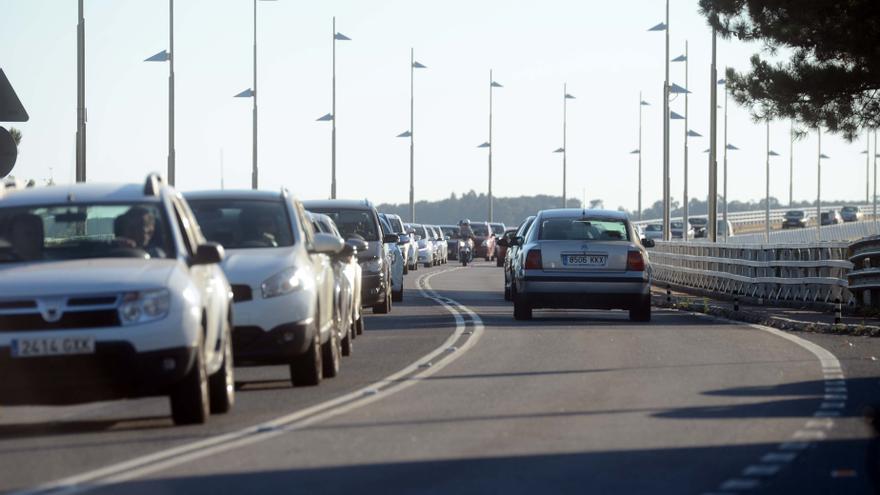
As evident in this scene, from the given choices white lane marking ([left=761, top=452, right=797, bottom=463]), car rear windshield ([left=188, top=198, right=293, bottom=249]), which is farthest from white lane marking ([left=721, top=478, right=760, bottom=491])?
car rear windshield ([left=188, top=198, right=293, bottom=249])

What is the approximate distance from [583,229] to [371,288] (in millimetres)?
3441

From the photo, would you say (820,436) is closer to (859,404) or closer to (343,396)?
(859,404)

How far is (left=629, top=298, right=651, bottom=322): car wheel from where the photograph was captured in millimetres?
26094

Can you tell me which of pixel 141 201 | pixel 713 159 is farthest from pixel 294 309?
pixel 713 159

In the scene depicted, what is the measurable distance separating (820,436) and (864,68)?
22.7 metres

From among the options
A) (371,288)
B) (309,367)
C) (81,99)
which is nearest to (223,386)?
(309,367)

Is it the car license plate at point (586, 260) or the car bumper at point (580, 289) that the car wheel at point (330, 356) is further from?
the car license plate at point (586, 260)

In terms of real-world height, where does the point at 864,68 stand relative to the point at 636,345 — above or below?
above

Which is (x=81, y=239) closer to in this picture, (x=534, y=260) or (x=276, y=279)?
(x=276, y=279)

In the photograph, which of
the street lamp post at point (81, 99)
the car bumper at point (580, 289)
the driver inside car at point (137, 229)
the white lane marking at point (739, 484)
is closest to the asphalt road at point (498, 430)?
the white lane marking at point (739, 484)

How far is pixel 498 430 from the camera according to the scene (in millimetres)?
11695

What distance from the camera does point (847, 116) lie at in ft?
113

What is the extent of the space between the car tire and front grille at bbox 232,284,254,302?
11710 mm

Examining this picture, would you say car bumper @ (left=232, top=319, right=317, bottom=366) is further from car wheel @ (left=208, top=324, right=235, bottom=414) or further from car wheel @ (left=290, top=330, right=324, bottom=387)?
car wheel @ (left=208, top=324, right=235, bottom=414)
